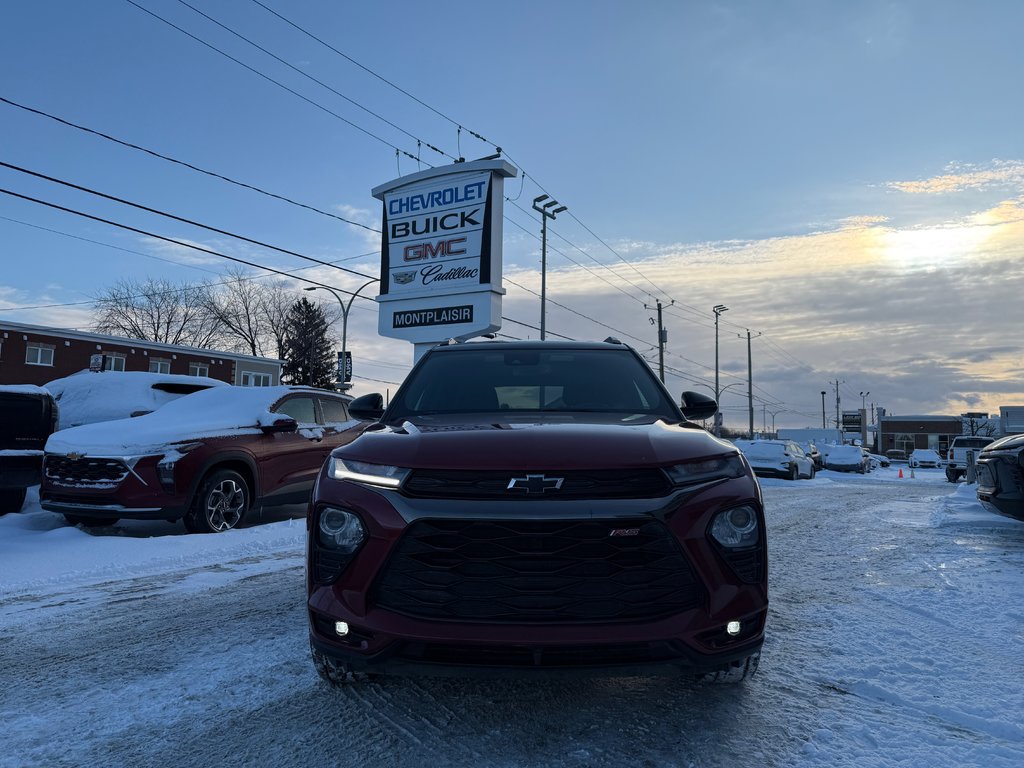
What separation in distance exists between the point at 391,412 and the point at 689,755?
2.24 m

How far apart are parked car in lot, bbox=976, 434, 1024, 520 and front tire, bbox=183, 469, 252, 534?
7.92 meters

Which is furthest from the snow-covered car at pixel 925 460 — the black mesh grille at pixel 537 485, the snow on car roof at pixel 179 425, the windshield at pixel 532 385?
the black mesh grille at pixel 537 485

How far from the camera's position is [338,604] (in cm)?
238

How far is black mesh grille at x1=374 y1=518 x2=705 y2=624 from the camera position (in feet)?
7.41

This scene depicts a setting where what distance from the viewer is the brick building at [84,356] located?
32469 millimetres

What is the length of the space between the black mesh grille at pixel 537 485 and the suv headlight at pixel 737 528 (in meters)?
0.24

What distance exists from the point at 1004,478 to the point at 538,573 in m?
6.33

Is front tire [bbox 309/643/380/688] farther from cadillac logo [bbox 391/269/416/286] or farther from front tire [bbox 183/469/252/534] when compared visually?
cadillac logo [bbox 391/269/416/286]

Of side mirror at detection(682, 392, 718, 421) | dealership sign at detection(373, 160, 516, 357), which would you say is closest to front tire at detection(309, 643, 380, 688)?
side mirror at detection(682, 392, 718, 421)

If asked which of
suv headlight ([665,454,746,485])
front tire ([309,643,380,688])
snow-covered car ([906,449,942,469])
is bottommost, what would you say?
snow-covered car ([906,449,942,469])

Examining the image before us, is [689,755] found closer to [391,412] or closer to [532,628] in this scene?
[532,628]

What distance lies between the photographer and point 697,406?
4160 millimetres

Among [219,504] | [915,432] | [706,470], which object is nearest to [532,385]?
[706,470]

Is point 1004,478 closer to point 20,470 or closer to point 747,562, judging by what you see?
point 747,562
